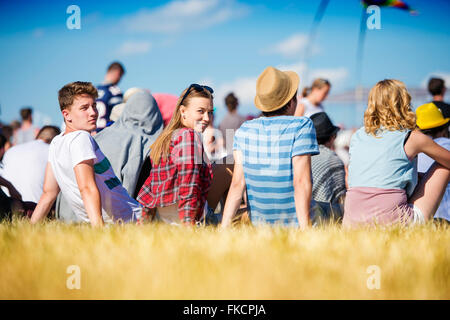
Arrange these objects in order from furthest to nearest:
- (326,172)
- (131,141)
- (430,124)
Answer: (131,141)
(326,172)
(430,124)

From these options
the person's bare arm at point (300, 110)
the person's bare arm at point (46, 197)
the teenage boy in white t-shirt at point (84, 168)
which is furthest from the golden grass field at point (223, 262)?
the person's bare arm at point (300, 110)


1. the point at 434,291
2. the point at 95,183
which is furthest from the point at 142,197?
the point at 434,291

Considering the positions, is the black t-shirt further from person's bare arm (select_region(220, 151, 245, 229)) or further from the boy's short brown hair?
the boy's short brown hair

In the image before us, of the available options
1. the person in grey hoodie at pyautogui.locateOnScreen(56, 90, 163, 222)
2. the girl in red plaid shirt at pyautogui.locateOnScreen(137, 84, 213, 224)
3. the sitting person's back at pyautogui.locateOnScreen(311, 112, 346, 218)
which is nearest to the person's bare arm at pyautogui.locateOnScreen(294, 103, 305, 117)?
the sitting person's back at pyautogui.locateOnScreen(311, 112, 346, 218)

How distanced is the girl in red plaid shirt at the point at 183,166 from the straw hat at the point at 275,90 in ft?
1.60

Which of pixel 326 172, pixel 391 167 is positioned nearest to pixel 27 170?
pixel 326 172

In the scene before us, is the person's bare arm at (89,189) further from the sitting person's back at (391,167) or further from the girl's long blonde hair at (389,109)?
the girl's long blonde hair at (389,109)

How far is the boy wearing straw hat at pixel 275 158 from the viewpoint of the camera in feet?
12.8

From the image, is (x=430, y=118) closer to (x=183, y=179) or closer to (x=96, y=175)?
(x=183, y=179)

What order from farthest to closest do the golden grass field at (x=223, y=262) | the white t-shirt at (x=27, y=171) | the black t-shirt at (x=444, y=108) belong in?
the white t-shirt at (x=27, y=171) → the black t-shirt at (x=444, y=108) → the golden grass field at (x=223, y=262)

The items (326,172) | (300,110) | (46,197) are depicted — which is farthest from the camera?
(300,110)

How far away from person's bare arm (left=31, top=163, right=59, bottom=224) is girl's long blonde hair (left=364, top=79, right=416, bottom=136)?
2.68m

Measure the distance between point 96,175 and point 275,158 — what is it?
1.42 metres

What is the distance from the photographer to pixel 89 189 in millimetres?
3805
